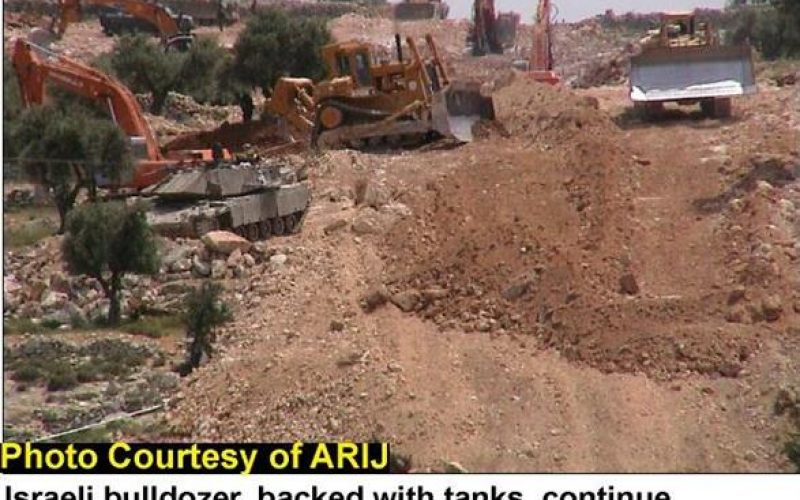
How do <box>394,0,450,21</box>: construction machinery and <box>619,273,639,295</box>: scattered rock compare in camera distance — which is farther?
<box>394,0,450,21</box>: construction machinery

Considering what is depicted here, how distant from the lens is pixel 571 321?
15438 millimetres

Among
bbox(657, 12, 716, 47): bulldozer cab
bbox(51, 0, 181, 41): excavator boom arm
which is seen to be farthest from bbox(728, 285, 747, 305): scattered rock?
bbox(51, 0, 181, 41): excavator boom arm

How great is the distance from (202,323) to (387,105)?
12.8 m

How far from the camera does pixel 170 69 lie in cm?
3956

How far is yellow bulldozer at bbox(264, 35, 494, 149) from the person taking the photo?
1125 inches

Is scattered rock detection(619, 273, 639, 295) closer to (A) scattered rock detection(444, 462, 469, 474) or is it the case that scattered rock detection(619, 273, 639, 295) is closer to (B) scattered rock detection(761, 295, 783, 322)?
(B) scattered rock detection(761, 295, 783, 322)

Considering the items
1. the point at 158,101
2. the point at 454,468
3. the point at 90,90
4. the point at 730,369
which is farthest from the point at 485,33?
the point at 454,468

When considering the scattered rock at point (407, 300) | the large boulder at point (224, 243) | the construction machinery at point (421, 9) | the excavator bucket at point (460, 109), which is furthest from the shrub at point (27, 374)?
the construction machinery at point (421, 9)

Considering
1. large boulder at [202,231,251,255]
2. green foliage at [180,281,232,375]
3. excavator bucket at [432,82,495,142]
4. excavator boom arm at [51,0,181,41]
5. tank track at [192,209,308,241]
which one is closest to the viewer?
green foliage at [180,281,232,375]

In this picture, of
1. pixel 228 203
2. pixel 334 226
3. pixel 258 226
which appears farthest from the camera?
pixel 258 226

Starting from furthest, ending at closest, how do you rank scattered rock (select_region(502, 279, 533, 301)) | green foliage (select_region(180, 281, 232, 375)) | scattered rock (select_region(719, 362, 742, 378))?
green foliage (select_region(180, 281, 232, 375))
scattered rock (select_region(502, 279, 533, 301))
scattered rock (select_region(719, 362, 742, 378))

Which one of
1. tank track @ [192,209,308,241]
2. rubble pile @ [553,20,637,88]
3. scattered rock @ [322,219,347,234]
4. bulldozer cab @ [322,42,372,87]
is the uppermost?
bulldozer cab @ [322,42,372,87]

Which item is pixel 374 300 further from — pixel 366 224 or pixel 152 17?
pixel 152 17

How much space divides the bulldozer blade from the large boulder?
1118 centimetres
